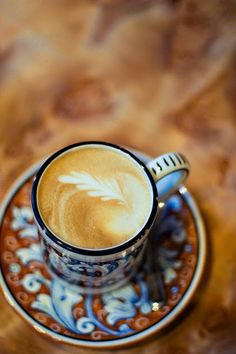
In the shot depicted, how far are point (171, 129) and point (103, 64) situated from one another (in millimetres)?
152

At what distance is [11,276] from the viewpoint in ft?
2.23

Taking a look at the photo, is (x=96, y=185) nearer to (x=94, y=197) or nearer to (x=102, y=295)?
(x=94, y=197)

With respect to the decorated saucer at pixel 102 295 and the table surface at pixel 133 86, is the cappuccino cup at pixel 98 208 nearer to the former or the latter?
the decorated saucer at pixel 102 295

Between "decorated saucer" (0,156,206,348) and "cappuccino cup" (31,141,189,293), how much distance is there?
2 centimetres

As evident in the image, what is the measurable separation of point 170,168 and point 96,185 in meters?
0.09

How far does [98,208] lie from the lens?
24.8 inches

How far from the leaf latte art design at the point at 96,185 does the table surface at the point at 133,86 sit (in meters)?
0.14

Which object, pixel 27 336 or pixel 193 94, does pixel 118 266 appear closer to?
pixel 27 336

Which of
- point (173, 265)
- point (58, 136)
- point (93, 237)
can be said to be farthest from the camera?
point (58, 136)

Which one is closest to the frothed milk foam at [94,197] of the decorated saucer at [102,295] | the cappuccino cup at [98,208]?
the cappuccino cup at [98,208]

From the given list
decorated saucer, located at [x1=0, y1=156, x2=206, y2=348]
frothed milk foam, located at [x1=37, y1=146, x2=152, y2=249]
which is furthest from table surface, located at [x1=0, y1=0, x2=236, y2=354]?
frothed milk foam, located at [x1=37, y1=146, x2=152, y2=249]

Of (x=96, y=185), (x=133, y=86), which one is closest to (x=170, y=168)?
(x=96, y=185)

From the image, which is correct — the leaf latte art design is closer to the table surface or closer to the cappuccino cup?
the cappuccino cup

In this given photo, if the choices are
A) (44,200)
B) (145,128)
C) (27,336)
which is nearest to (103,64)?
(145,128)
